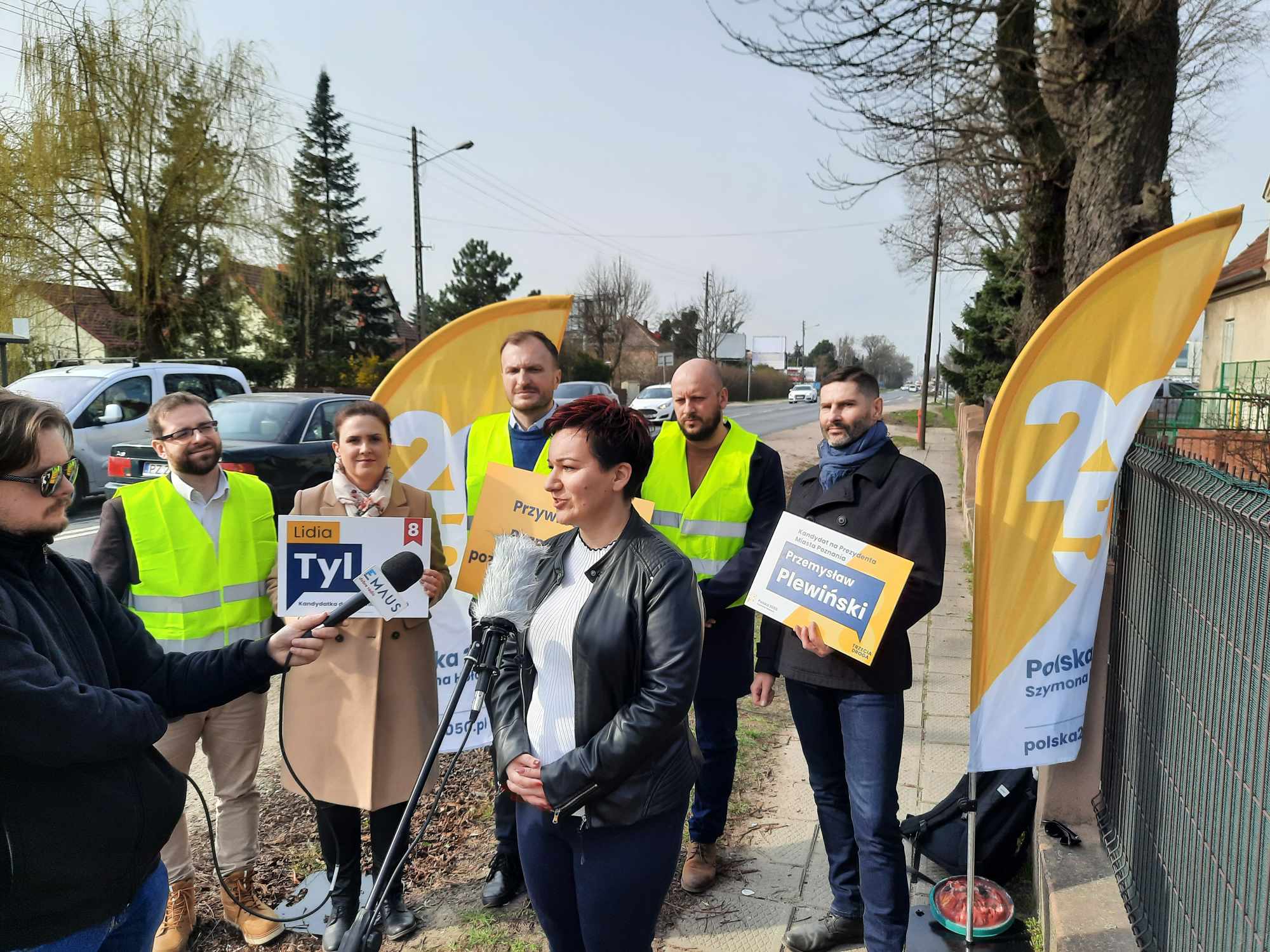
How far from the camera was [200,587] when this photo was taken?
10.6 ft

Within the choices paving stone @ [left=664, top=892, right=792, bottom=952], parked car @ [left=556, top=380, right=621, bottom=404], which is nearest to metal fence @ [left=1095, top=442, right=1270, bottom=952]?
paving stone @ [left=664, top=892, right=792, bottom=952]

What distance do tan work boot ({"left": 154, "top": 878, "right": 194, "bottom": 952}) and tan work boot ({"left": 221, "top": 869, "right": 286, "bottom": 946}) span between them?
0.12 meters

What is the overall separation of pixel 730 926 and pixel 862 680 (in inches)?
47.0

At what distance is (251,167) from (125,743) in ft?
84.3

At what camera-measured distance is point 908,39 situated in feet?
23.6

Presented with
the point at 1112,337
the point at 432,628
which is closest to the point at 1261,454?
the point at 1112,337

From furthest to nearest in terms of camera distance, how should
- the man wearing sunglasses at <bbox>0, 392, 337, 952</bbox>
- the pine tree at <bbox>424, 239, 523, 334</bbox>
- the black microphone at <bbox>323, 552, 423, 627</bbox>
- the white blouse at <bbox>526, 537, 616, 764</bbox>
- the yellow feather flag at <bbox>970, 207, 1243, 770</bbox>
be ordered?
the pine tree at <bbox>424, 239, 523, 334</bbox>
the yellow feather flag at <bbox>970, 207, 1243, 770</bbox>
the black microphone at <bbox>323, 552, 423, 627</bbox>
the white blouse at <bbox>526, 537, 616, 764</bbox>
the man wearing sunglasses at <bbox>0, 392, 337, 952</bbox>

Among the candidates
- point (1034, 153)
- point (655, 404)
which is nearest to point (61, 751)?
point (1034, 153)

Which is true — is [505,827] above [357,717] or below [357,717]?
below

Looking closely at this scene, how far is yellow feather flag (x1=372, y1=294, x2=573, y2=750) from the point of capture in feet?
14.2

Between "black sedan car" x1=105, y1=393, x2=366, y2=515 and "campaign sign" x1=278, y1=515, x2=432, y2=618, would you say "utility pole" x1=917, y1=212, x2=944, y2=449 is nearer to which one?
"black sedan car" x1=105, y1=393, x2=366, y2=515

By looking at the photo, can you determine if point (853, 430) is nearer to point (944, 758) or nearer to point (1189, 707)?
point (1189, 707)

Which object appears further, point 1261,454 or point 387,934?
point 1261,454

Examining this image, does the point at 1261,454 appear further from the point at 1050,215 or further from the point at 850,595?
the point at 850,595
